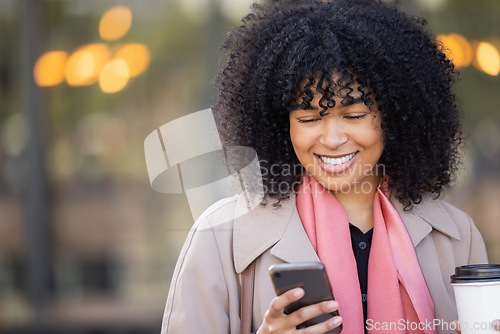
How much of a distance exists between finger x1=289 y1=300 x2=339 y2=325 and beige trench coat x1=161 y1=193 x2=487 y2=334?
0.26 m

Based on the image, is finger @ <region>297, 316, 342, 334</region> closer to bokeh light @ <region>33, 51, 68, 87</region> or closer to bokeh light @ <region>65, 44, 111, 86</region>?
bokeh light @ <region>65, 44, 111, 86</region>

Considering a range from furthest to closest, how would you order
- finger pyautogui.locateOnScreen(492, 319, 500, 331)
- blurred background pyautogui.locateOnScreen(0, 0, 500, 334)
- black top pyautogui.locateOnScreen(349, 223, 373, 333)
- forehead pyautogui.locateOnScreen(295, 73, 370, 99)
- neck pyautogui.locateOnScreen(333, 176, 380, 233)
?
blurred background pyautogui.locateOnScreen(0, 0, 500, 334) → neck pyautogui.locateOnScreen(333, 176, 380, 233) → black top pyautogui.locateOnScreen(349, 223, 373, 333) → forehead pyautogui.locateOnScreen(295, 73, 370, 99) → finger pyautogui.locateOnScreen(492, 319, 500, 331)

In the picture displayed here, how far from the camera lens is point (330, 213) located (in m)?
2.12

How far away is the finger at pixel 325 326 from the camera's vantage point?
1759 millimetres

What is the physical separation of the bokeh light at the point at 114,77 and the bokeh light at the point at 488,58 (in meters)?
2.54

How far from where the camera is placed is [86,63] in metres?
5.16

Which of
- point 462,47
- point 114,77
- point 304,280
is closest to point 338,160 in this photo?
point 304,280

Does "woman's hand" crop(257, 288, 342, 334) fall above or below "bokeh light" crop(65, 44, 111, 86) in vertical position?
below

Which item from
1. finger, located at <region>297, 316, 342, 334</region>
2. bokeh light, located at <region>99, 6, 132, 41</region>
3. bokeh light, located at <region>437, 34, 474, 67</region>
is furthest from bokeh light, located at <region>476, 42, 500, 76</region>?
finger, located at <region>297, 316, 342, 334</region>

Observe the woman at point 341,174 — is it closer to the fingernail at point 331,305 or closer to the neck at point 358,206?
the neck at point 358,206

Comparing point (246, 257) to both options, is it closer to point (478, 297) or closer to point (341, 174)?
point (341, 174)

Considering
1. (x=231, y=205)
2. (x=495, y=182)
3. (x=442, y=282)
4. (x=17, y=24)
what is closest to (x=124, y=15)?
(x=17, y=24)

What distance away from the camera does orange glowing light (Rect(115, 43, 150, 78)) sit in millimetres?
5066

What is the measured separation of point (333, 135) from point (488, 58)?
10.7 feet
